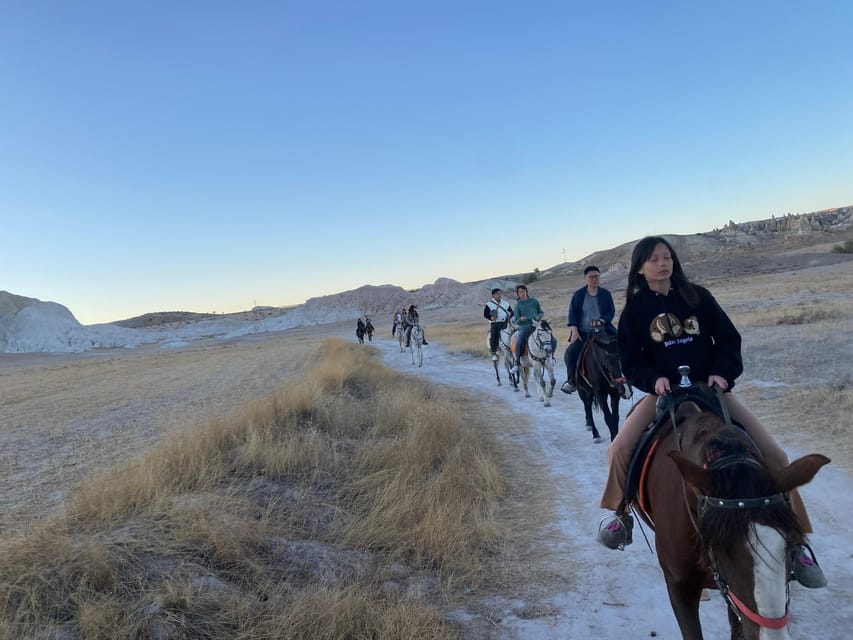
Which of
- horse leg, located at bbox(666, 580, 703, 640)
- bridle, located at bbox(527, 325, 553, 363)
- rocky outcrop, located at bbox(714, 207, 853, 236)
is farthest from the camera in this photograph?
rocky outcrop, located at bbox(714, 207, 853, 236)

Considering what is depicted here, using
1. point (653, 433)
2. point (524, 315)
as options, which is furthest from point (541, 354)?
point (653, 433)

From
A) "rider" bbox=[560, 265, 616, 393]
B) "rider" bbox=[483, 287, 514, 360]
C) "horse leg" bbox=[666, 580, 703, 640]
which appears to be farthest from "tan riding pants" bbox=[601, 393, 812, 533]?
"rider" bbox=[483, 287, 514, 360]

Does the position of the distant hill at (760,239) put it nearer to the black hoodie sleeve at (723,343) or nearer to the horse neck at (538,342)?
the horse neck at (538,342)

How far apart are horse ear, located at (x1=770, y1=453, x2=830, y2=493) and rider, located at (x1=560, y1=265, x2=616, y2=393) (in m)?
6.75

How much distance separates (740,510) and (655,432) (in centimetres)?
137

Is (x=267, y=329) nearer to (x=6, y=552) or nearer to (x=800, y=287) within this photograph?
(x=800, y=287)

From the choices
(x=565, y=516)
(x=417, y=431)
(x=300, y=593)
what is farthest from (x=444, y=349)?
(x=300, y=593)

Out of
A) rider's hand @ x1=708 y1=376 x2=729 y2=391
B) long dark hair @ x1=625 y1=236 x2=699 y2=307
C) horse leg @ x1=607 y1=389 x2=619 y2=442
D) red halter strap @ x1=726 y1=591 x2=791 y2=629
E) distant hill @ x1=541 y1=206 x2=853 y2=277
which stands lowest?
horse leg @ x1=607 y1=389 x2=619 y2=442

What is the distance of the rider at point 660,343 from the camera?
12.7ft

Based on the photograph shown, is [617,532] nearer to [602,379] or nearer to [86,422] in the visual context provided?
[602,379]

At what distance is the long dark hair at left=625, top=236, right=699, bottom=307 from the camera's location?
3.94 m

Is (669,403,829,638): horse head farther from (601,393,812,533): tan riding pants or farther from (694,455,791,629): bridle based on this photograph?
(601,393,812,533): tan riding pants

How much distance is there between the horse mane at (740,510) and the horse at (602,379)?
569cm

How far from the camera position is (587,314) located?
9266mm
